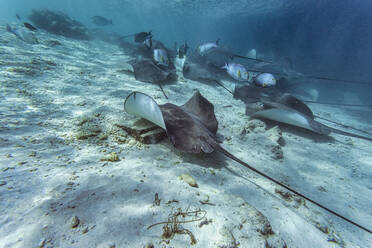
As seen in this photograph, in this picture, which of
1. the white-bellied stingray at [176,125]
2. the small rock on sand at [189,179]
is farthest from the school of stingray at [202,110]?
the small rock on sand at [189,179]

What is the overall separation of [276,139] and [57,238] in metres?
4.11

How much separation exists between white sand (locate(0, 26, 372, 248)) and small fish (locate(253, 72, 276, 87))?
178 centimetres

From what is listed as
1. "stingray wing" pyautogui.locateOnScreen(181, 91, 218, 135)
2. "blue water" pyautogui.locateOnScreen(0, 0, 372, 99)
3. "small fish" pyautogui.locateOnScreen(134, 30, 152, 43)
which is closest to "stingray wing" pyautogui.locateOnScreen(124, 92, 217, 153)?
"stingray wing" pyautogui.locateOnScreen(181, 91, 218, 135)

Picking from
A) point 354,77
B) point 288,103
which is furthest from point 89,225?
point 354,77

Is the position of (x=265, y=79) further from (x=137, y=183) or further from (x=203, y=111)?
(x=137, y=183)

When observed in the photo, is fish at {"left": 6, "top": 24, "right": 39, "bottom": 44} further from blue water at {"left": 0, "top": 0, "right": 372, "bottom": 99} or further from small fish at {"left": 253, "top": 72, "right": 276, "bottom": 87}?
blue water at {"left": 0, "top": 0, "right": 372, "bottom": 99}

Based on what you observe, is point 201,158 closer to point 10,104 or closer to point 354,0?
point 10,104

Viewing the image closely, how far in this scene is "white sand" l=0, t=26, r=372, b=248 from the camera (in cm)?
134

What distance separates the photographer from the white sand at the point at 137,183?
4.40 feet

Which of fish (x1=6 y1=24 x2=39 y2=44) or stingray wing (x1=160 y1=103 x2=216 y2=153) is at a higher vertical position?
fish (x1=6 y1=24 x2=39 y2=44)

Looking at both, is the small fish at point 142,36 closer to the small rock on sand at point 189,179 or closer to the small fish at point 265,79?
→ the small fish at point 265,79

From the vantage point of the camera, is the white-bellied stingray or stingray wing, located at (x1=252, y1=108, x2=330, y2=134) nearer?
the white-bellied stingray

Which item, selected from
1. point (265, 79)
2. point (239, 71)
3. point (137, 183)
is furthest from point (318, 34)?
point (137, 183)

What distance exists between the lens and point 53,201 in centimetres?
146
